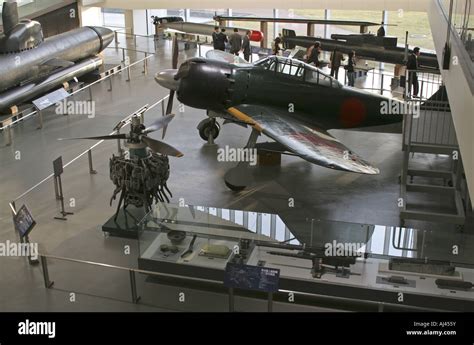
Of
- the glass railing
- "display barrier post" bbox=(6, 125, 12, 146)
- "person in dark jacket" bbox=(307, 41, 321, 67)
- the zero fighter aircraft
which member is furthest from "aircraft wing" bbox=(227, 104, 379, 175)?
"person in dark jacket" bbox=(307, 41, 321, 67)

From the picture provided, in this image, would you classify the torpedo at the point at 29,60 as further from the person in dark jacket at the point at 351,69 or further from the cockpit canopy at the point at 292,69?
the person in dark jacket at the point at 351,69

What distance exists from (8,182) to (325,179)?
6591 mm

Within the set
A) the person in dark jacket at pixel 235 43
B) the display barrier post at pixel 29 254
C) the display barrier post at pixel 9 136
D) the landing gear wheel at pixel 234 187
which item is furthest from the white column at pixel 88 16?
the display barrier post at pixel 29 254

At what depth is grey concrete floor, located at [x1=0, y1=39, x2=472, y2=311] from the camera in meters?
8.69

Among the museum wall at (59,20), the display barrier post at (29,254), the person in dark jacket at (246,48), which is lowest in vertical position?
the display barrier post at (29,254)

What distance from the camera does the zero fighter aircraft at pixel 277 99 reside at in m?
11.7

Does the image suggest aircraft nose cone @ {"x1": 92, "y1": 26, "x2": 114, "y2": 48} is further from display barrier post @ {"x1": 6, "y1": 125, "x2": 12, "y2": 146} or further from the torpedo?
display barrier post @ {"x1": 6, "y1": 125, "x2": 12, "y2": 146}

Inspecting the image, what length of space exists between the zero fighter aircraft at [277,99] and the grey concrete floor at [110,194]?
2.82 ft

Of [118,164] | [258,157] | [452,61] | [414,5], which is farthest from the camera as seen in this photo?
[414,5]

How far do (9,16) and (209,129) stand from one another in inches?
239

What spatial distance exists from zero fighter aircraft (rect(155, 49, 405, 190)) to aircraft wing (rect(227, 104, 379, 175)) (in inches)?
0.8

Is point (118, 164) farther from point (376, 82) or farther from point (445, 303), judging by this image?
point (376, 82)

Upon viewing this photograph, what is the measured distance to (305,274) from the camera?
8203 mm

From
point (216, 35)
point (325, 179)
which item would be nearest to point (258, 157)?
point (325, 179)
